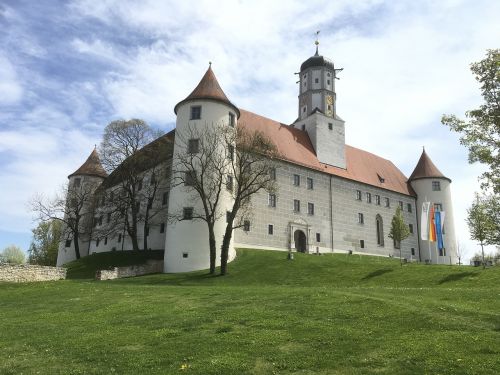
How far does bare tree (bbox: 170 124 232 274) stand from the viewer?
3659 centimetres

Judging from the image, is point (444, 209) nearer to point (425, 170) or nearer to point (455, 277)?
point (425, 170)

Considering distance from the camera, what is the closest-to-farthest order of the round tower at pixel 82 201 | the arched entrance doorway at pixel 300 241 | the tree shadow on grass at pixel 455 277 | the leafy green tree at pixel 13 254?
the tree shadow on grass at pixel 455 277
the arched entrance doorway at pixel 300 241
the round tower at pixel 82 201
the leafy green tree at pixel 13 254

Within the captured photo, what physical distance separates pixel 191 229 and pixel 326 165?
71.0ft

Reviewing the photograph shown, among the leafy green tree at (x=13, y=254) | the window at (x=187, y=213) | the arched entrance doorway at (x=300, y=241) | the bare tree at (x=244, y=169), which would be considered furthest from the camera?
the leafy green tree at (x=13, y=254)

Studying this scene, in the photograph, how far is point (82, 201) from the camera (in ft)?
165

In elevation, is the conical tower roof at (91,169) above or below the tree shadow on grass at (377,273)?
above

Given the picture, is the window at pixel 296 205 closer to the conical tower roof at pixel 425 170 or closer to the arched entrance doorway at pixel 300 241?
the arched entrance doorway at pixel 300 241

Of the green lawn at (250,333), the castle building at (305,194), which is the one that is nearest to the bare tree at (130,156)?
the castle building at (305,194)

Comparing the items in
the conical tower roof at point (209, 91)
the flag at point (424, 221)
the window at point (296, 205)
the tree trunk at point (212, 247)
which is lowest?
the tree trunk at point (212, 247)

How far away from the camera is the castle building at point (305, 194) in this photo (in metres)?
40.0

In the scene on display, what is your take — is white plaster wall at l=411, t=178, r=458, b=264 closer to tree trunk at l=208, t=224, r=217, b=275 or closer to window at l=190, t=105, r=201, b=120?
tree trunk at l=208, t=224, r=217, b=275

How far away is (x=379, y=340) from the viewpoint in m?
12.2

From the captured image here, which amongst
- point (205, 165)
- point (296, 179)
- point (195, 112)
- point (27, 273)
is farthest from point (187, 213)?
point (296, 179)

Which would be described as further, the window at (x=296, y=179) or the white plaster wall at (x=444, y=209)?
the white plaster wall at (x=444, y=209)
